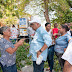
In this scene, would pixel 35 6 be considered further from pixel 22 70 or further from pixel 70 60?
pixel 70 60

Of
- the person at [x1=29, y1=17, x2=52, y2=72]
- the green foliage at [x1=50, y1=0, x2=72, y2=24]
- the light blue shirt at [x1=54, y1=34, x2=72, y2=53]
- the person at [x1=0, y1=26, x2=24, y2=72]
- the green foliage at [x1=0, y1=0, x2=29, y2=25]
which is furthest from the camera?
the green foliage at [x1=0, y1=0, x2=29, y2=25]

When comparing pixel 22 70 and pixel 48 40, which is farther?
pixel 22 70

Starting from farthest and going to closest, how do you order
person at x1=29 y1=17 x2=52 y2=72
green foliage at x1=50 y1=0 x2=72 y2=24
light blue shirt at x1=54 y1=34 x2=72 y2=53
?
green foliage at x1=50 y1=0 x2=72 y2=24 → light blue shirt at x1=54 y1=34 x2=72 y2=53 → person at x1=29 y1=17 x2=52 y2=72

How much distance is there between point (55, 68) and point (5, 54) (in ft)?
7.50

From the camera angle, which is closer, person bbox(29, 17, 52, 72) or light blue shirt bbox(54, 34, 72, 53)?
person bbox(29, 17, 52, 72)

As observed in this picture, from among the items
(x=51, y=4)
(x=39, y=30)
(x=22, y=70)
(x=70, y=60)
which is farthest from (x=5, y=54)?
(x=51, y=4)

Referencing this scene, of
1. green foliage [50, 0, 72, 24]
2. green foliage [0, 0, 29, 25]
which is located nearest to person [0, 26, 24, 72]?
green foliage [50, 0, 72, 24]

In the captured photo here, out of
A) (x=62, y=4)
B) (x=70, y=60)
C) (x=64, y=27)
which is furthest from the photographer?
(x=62, y=4)

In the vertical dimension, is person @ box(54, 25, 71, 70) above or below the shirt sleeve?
below

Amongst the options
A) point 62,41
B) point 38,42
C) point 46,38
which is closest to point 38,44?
point 38,42

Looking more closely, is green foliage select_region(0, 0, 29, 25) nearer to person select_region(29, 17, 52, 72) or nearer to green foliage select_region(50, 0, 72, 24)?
green foliage select_region(50, 0, 72, 24)

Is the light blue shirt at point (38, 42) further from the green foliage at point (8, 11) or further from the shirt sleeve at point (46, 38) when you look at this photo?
the green foliage at point (8, 11)

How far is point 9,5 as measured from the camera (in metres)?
14.6

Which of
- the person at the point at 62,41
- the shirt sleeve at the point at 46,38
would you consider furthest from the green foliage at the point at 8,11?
the shirt sleeve at the point at 46,38
